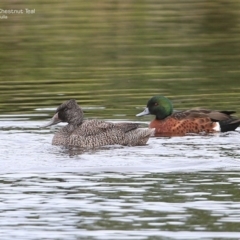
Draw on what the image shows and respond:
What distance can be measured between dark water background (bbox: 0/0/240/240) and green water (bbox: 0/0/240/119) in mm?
37

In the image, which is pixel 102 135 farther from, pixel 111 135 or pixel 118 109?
pixel 118 109

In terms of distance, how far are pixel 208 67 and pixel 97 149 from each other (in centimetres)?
676

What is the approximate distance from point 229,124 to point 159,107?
1.29 m

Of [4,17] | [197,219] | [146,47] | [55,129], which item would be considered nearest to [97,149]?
[55,129]

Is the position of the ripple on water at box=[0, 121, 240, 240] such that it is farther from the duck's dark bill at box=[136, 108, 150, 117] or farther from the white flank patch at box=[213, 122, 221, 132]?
the duck's dark bill at box=[136, 108, 150, 117]

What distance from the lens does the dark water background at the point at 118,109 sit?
9375mm

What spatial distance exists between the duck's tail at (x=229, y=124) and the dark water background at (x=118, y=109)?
443 mm

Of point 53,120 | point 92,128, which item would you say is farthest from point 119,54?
point 92,128

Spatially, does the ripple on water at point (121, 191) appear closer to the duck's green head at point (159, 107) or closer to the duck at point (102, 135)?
the duck at point (102, 135)

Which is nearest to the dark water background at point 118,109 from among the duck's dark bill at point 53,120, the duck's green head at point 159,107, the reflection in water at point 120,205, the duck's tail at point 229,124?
the reflection in water at point 120,205

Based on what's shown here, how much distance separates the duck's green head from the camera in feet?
51.2

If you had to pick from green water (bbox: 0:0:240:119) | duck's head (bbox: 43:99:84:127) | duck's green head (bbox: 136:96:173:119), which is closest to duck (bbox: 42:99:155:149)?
duck's head (bbox: 43:99:84:127)

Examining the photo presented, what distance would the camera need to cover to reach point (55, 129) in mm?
15453

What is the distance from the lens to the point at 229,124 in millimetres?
14914
